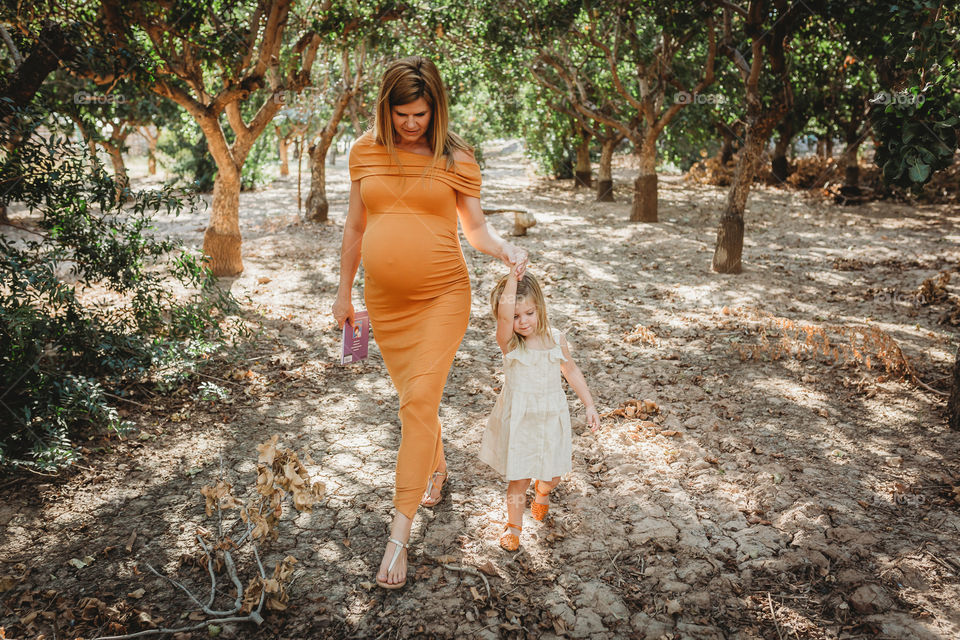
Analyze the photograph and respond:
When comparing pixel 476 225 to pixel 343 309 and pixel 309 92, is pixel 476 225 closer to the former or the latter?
pixel 343 309

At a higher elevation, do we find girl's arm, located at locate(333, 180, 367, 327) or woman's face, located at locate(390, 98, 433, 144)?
woman's face, located at locate(390, 98, 433, 144)

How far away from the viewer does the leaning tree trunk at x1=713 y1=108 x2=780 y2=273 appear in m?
7.62

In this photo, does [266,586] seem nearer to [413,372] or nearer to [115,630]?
[115,630]

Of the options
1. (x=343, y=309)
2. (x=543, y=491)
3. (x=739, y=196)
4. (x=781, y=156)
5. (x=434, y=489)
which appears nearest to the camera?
(x=343, y=309)

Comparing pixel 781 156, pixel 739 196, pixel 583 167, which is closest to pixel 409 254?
pixel 739 196

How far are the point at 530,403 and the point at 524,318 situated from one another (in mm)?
418

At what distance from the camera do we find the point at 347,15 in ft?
25.5

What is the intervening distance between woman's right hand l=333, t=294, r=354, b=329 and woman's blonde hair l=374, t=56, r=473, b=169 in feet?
2.55

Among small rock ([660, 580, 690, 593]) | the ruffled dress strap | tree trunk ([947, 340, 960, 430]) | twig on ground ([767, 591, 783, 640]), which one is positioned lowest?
small rock ([660, 580, 690, 593])

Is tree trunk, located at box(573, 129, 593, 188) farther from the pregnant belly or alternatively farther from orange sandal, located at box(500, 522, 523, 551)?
orange sandal, located at box(500, 522, 523, 551)

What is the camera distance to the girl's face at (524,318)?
114 inches

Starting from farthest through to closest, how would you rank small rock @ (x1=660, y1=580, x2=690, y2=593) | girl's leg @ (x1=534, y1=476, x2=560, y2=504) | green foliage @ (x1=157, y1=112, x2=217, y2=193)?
green foliage @ (x1=157, y1=112, x2=217, y2=193) → girl's leg @ (x1=534, y1=476, x2=560, y2=504) → small rock @ (x1=660, y1=580, x2=690, y2=593)

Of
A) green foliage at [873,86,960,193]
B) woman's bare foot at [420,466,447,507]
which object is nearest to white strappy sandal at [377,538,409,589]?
woman's bare foot at [420,466,447,507]

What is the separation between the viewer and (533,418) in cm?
294
